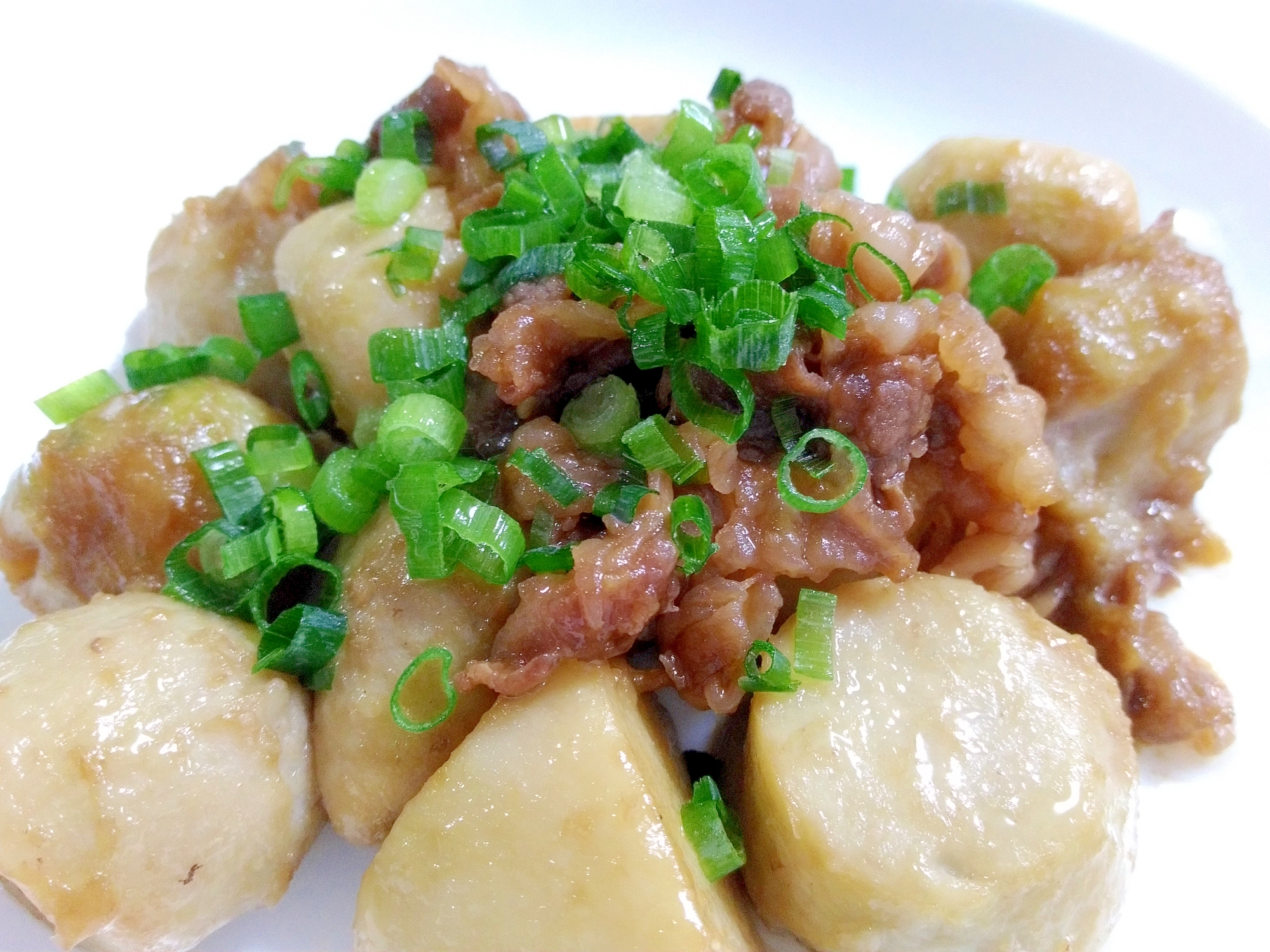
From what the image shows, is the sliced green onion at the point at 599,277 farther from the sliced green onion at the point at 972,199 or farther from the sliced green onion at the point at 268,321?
the sliced green onion at the point at 972,199

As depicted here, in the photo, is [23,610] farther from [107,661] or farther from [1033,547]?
[1033,547]

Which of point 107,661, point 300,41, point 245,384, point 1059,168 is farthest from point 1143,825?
point 300,41

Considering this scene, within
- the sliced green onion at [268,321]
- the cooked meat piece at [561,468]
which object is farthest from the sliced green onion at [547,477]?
the sliced green onion at [268,321]

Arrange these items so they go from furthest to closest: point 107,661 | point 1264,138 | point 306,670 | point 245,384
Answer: point 1264,138 → point 245,384 → point 306,670 → point 107,661

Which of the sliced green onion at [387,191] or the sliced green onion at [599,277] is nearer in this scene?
the sliced green onion at [599,277]

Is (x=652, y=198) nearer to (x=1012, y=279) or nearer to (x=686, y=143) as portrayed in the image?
(x=686, y=143)

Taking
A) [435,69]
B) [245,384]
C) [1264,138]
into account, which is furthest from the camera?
[1264,138]

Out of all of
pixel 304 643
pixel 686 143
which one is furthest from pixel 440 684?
pixel 686 143
